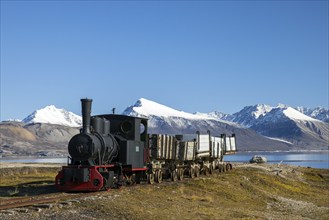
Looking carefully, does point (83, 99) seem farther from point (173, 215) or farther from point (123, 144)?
point (173, 215)

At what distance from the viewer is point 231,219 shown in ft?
75.2

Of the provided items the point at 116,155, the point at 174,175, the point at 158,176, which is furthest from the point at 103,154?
the point at 174,175

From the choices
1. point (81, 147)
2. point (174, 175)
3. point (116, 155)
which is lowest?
point (174, 175)

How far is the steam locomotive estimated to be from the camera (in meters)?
26.9

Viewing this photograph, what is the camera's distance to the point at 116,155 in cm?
2994

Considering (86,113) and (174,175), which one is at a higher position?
(86,113)

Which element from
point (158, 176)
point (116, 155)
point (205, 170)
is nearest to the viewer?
point (116, 155)

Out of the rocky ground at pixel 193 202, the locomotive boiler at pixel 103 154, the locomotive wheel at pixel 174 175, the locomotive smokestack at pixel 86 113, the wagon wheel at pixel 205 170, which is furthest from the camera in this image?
the wagon wheel at pixel 205 170

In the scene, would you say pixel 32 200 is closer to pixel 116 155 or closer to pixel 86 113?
pixel 86 113

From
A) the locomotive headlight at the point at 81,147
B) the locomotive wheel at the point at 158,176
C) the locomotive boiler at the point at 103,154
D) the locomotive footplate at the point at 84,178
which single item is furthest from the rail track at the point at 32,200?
the locomotive wheel at the point at 158,176

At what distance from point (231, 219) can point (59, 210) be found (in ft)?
24.8

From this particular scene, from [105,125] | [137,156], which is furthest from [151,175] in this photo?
[105,125]

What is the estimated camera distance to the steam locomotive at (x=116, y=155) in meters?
26.9

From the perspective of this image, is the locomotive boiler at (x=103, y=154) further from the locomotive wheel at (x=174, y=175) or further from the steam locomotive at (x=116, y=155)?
the locomotive wheel at (x=174, y=175)
